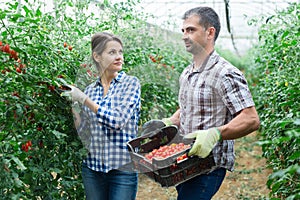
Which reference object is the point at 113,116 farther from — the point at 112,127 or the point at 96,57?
the point at 96,57

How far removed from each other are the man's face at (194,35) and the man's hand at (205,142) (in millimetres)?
430

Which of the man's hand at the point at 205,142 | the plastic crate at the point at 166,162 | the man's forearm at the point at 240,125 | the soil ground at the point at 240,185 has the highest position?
the man's forearm at the point at 240,125

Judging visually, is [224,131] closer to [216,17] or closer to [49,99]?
[216,17]

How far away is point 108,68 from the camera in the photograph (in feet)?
7.19

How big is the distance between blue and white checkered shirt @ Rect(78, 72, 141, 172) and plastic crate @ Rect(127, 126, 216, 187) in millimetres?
84

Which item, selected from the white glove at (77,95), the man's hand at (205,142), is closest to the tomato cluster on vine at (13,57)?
the white glove at (77,95)

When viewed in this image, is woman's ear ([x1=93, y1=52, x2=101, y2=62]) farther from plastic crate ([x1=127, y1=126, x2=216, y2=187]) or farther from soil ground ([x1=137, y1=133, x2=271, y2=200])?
soil ground ([x1=137, y1=133, x2=271, y2=200])

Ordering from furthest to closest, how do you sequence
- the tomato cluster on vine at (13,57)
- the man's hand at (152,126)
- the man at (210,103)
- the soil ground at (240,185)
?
the soil ground at (240,185) < the man's hand at (152,126) < the man at (210,103) < the tomato cluster on vine at (13,57)

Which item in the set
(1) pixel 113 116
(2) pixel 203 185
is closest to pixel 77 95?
(1) pixel 113 116

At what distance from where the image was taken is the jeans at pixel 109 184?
2.21m

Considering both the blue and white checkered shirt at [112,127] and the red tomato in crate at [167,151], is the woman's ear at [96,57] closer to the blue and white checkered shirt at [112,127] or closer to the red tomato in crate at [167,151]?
the blue and white checkered shirt at [112,127]

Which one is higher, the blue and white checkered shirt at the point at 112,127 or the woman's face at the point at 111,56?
the woman's face at the point at 111,56

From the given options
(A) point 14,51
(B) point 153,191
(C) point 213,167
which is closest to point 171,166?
(C) point 213,167

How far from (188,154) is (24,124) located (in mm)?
804
